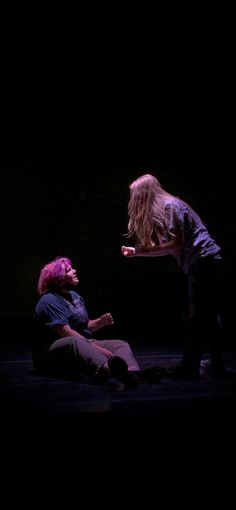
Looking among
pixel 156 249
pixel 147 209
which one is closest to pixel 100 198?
pixel 147 209

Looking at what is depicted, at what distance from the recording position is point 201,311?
14.8 ft

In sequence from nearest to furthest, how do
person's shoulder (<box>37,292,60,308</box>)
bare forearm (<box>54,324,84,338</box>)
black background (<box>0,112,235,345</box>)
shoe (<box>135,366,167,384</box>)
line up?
shoe (<box>135,366,167,384</box>) < bare forearm (<box>54,324,84,338</box>) < person's shoulder (<box>37,292,60,308</box>) < black background (<box>0,112,235,345</box>)

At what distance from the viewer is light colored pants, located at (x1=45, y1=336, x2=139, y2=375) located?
4445 millimetres

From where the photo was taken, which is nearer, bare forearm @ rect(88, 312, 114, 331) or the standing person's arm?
the standing person's arm

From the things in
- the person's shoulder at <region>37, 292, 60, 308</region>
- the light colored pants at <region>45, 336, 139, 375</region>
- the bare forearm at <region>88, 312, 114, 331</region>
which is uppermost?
the person's shoulder at <region>37, 292, 60, 308</region>

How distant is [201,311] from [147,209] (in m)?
0.92

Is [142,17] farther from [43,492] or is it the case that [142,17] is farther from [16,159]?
[43,492]

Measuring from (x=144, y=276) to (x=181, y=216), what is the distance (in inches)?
211

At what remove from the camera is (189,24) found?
26.1 feet

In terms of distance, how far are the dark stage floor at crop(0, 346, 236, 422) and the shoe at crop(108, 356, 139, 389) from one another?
2.2 inches

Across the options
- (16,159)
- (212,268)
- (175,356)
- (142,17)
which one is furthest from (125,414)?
(16,159)

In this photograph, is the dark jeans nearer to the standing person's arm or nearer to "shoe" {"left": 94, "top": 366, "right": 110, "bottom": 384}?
the standing person's arm

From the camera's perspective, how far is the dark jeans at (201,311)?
450 cm

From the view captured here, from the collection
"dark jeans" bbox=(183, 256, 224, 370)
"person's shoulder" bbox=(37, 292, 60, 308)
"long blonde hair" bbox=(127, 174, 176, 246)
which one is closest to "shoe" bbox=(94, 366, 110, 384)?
"dark jeans" bbox=(183, 256, 224, 370)
